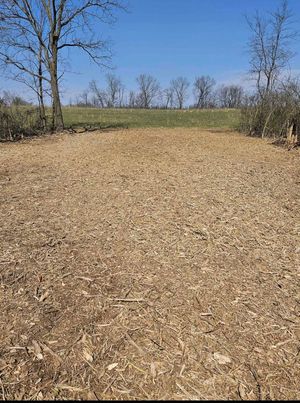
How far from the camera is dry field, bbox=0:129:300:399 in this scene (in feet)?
6.66

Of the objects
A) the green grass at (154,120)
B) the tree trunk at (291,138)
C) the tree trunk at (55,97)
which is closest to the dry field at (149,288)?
the tree trunk at (291,138)

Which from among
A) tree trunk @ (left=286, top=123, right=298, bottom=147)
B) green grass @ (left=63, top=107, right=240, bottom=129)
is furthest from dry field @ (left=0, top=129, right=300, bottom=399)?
green grass @ (left=63, top=107, right=240, bottom=129)

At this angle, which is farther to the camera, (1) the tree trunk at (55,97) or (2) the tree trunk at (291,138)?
(1) the tree trunk at (55,97)

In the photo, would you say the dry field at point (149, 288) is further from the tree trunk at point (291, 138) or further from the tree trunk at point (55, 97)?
the tree trunk at point (55, 97)

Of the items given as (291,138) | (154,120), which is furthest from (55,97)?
(154,120)

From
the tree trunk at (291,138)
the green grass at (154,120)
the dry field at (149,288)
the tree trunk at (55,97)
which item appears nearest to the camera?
the dry field at (149,288)

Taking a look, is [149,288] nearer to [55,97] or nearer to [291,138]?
[291,138]

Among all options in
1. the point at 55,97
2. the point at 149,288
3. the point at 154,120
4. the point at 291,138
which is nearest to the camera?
the point at 149,288

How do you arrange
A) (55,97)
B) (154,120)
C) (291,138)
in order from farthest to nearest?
(154,120) < (55,97) < (291,138)

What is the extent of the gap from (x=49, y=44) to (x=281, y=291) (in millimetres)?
12158

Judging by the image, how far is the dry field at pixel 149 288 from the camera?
2.03 metres

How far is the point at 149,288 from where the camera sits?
285 centimetres

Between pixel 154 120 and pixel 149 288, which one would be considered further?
pixel 154 120

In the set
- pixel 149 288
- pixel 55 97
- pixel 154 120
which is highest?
pixel 55 97
